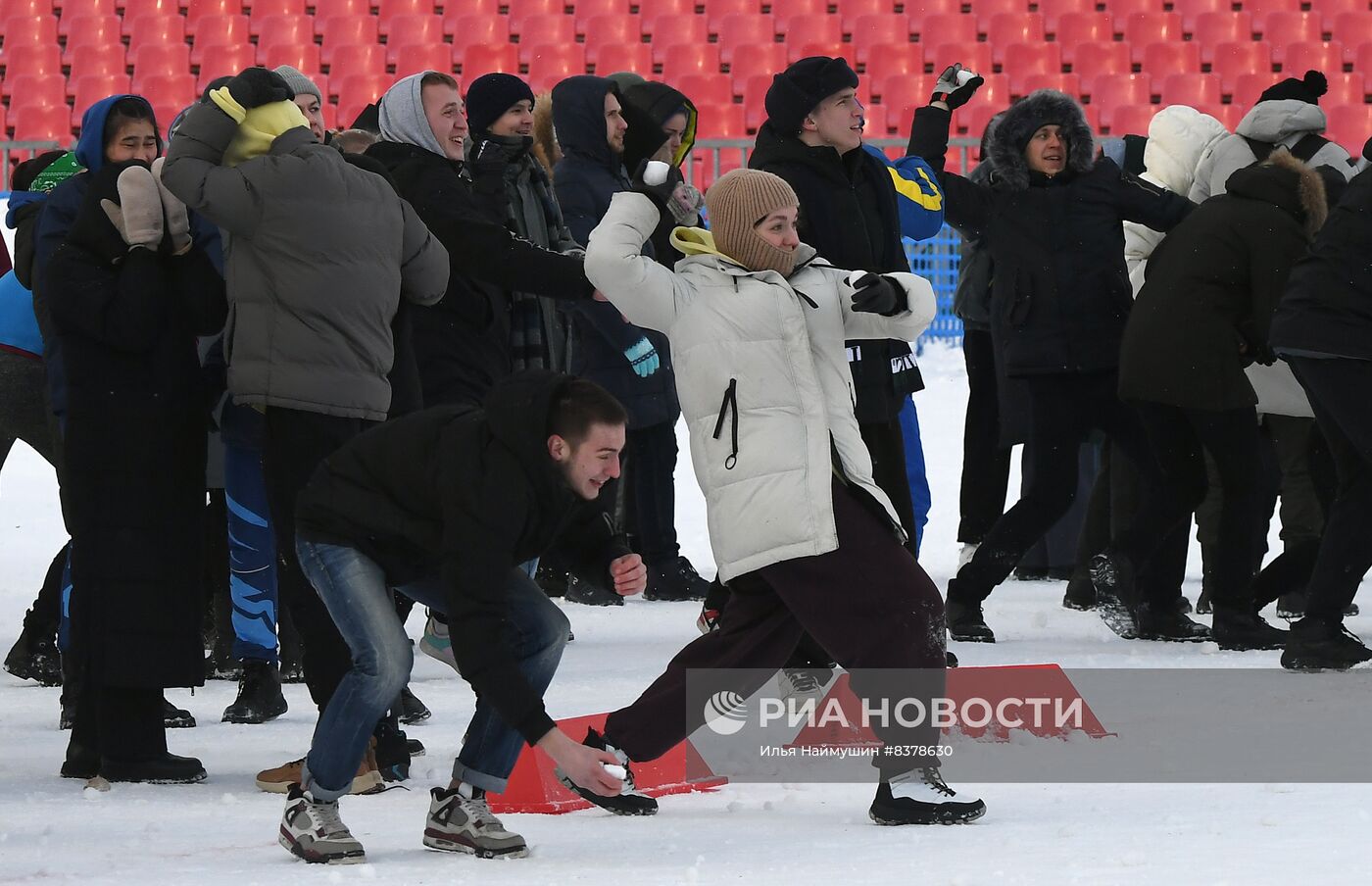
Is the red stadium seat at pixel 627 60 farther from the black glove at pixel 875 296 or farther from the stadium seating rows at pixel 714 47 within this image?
the black glove at pixel 875 296

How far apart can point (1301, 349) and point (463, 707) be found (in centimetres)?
257

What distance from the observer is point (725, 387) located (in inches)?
170

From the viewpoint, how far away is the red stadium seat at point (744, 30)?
690 inches

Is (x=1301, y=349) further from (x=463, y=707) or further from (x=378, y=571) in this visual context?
(x=378, y=571)

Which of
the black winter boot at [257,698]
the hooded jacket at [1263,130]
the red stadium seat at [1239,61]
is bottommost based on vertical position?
the black winter boot at [257,698]

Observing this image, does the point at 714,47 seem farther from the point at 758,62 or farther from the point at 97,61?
the point at 97,61

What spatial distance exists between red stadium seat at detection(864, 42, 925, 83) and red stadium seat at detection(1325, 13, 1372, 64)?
3523 mm

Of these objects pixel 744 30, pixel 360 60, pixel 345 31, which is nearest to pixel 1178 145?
pixel 744 30

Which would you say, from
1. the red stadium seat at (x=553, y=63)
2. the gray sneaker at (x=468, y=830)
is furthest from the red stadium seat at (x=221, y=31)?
the gray sneaker at (x=468, y=830)

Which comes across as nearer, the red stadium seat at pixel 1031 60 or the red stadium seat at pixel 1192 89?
the red stadium seat at pixel 1192 89

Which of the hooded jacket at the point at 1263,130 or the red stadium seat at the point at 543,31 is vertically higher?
the red stadium seat at the point at 543,31

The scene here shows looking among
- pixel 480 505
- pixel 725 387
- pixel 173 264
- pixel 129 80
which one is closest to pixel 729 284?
pixel 725 387

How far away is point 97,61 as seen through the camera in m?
17.7

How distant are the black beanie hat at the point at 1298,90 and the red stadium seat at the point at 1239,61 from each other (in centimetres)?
979
